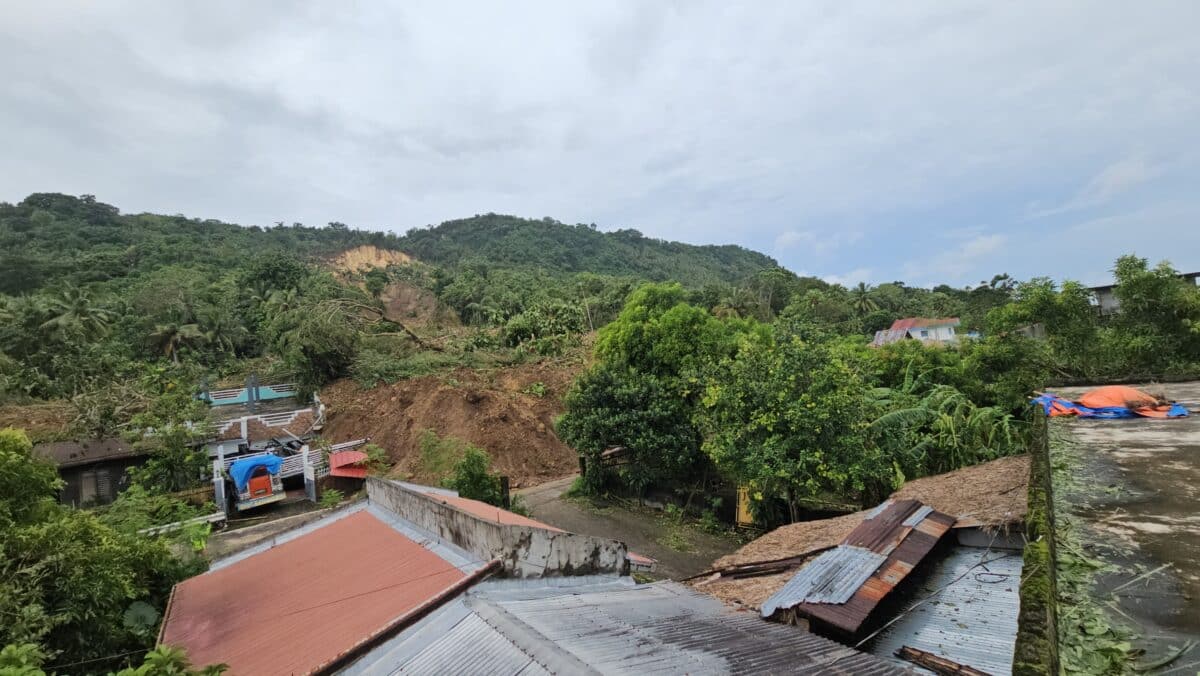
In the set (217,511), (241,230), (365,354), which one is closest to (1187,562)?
(217,511)

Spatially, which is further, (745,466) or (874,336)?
(874,336)

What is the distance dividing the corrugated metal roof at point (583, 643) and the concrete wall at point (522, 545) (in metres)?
0.19

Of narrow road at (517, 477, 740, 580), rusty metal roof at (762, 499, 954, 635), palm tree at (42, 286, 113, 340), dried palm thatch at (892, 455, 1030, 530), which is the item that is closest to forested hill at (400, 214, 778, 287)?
palm tree at (42, 286, 113, 340)

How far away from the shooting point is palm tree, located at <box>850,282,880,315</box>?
168 feet

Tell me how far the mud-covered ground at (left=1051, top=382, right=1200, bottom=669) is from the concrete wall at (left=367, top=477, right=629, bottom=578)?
12.0 feet

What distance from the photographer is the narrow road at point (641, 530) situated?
39.5 ft

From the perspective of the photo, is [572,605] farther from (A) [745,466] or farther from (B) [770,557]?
(A) [745,466]

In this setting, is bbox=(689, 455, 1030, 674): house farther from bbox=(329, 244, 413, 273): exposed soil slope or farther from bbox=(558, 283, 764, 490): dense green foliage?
bbox=(329, 244, 413, 273): exposed soil slope

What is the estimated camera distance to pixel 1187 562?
11.7 feet

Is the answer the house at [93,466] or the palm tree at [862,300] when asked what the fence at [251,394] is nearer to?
the house at [93,466]

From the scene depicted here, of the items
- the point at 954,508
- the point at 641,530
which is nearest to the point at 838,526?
the point at 954,508

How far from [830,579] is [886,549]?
0.97m

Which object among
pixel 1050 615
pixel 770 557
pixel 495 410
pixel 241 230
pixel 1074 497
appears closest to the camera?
pixel 1050 615

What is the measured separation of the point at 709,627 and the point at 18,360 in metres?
37.5
